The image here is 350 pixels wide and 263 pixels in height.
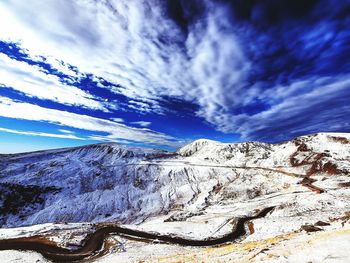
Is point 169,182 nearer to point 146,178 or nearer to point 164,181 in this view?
point 164,181

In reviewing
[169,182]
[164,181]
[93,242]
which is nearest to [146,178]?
[164,181]

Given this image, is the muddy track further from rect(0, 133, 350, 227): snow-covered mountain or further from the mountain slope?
rect(0, 133, 350, 227): snow-covered mountain

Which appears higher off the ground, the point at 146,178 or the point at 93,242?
the point at 146,178

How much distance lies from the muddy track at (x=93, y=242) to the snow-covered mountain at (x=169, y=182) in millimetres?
14800

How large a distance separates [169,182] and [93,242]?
3383 inches

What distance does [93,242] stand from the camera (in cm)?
4541

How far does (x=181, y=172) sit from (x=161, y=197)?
2327 cm

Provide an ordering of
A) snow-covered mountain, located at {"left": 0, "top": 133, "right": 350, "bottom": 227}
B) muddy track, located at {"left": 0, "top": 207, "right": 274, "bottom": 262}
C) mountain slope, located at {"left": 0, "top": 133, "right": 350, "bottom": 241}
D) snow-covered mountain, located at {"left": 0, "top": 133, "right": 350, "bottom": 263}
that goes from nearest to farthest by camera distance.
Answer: muddy track, located at {"left": 0, "top": 207, "right": 274, "bottom": 262}
snow-covered mountain, located at {"left": 0, "top": 133, "right": 350, "bottom": 263}
mountain slope, located at {"left": 0, "top": 133, "right": 350, "bottom": 241}
snow-covered mountain, located at {"left": 0, "top": 133, "right": 350, "bottom": 227}


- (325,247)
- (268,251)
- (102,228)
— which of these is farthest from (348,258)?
(102,228)

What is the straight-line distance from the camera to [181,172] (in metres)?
137

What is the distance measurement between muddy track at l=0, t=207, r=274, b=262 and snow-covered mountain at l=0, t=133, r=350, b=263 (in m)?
14.8

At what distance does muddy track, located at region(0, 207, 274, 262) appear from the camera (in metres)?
38.7

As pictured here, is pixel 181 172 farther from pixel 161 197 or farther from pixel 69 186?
pixel 69 186

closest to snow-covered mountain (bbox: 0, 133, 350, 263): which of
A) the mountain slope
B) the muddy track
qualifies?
the mountain slope
